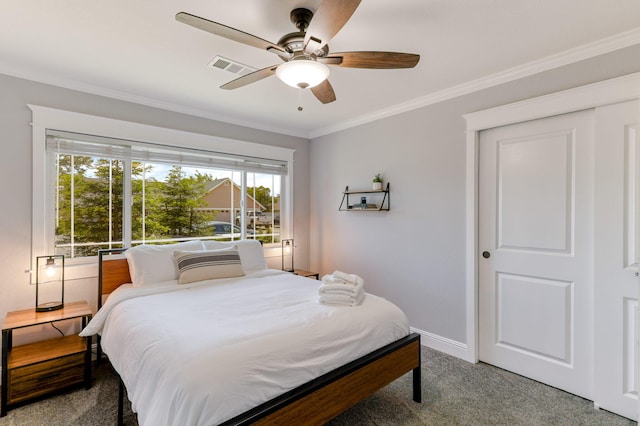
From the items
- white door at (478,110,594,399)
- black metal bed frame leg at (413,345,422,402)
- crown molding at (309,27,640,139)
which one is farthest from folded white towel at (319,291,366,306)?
crown molding at (309,27,640,139)

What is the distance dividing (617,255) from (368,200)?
221 centimetres

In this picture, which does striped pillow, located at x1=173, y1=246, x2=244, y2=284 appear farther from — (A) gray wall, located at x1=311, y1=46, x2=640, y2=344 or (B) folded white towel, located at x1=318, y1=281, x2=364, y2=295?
(A) gray wall, located at x1=311, y1=46, x2=640, y2=344

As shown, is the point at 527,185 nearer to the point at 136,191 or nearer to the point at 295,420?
the point at 295,420

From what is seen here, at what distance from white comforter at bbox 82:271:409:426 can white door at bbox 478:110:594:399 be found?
1120mm

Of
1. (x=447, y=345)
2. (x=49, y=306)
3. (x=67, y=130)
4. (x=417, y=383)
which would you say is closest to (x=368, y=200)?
(x=447, y=345)

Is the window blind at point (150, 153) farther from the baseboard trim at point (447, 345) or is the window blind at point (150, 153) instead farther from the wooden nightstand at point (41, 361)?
the baseboard trim at point (447, 345)

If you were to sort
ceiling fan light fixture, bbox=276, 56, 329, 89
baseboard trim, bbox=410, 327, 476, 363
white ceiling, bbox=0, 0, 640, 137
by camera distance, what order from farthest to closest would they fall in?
baseboard trim, bbox=410, 327, 476, 363 < white ceiling, bbox=0, 0, 640, 137 < ceiling fan light fixture, bbox=276, 56, 329, 89

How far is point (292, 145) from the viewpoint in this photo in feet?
14.3

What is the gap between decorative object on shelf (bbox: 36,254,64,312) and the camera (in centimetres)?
246

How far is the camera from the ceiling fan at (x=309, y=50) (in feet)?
4.64

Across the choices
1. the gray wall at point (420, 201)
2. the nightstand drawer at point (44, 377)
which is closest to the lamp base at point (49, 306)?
the nightstand drawer at point (44, 377)

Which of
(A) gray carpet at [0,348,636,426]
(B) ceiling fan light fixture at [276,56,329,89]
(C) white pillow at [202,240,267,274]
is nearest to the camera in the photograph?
(B) ceiling fan light fixture at [276,56,329,89]

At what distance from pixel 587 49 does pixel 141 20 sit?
2966 millimetres

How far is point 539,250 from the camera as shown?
2467 millimetres
